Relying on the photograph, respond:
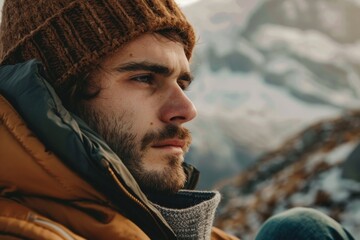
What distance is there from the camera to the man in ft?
4.94

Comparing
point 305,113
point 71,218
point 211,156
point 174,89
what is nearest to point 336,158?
point 174,89

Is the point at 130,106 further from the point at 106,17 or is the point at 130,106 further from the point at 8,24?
the point at 8,24

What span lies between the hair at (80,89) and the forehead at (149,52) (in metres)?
0.09

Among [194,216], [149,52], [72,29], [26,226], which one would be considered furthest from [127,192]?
[72,29]

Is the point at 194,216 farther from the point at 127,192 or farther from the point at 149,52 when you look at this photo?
the point at 149,52

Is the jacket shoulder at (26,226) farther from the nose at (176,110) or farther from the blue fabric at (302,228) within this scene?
the blue fabric at (302,228)

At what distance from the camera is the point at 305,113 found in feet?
317

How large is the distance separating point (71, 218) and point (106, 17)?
124 cm

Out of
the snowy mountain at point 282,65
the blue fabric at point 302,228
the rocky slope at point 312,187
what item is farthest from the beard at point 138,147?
the snowy mountain at point 282,65

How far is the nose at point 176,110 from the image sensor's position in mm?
2217

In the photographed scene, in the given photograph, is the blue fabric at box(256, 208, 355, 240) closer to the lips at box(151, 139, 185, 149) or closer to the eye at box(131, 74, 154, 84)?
the lips at box(151, 139, 185, 149)

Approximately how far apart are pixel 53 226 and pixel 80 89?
1019 millimetres

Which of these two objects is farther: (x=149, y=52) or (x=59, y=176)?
(x=149, y=52)

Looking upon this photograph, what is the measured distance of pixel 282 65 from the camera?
352ft
